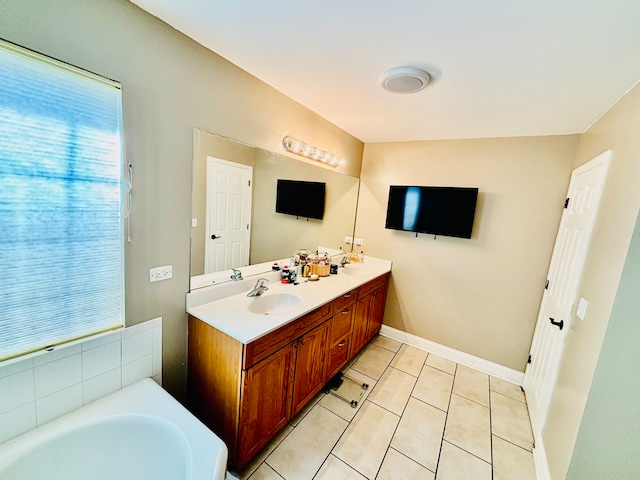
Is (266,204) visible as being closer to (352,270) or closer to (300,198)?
(300,198)

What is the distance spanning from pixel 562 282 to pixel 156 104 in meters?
2.96

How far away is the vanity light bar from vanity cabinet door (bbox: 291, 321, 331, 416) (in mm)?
1484

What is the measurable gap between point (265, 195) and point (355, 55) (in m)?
1.19

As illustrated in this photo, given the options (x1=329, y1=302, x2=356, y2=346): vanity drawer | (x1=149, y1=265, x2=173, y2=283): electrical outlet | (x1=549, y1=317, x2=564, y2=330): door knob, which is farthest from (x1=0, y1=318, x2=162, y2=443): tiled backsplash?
(x1=549, y1=317, x2=564, y2=330): door knob

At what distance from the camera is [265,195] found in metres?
2.14

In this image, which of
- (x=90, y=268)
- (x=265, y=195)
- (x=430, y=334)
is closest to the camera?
(x=90, y=268)

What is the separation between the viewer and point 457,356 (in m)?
2.80

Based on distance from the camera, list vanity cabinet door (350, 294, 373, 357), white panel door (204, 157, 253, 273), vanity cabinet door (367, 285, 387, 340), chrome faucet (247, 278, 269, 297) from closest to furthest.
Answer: white panel door (204, 157, 253, 273), chrome faucet (247, 278, 269, 297), vanity cabinet door (350, 294, 373, 357), vanity cabinet door (367, 285, 387, 340)

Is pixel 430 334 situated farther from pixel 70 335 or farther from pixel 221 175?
pixel 70 335

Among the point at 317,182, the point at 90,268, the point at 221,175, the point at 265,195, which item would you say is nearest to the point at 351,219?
the point at 317,182

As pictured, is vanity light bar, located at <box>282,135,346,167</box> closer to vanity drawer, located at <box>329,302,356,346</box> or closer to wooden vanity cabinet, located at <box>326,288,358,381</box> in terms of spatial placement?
wooden vanity cabinet, located at <box>326,288,358,381</box>

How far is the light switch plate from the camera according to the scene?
1474mm

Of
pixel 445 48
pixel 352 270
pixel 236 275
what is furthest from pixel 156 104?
pixel 352 270

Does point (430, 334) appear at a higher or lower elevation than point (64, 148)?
lower
